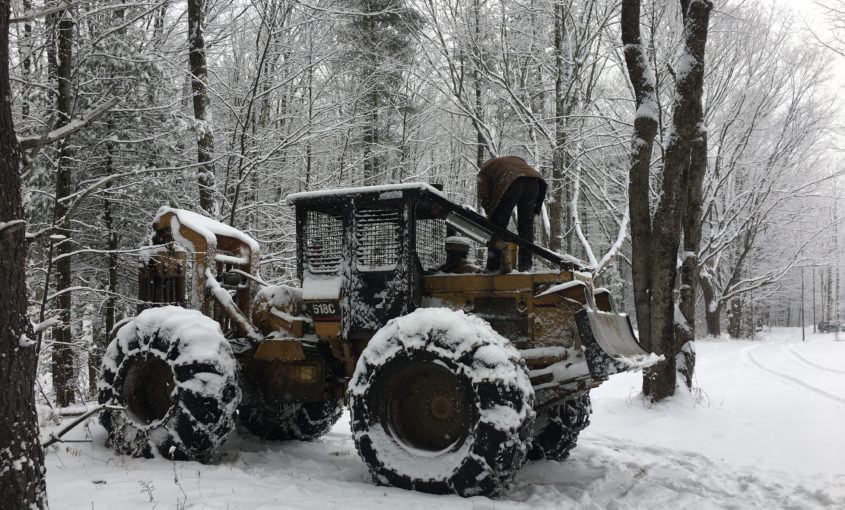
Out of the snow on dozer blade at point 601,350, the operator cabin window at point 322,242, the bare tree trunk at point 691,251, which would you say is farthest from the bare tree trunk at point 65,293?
the bare tree trunk at point 691,251

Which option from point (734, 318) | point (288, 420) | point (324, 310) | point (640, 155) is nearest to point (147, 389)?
point (288, 420)

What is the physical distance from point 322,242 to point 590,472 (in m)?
3.02

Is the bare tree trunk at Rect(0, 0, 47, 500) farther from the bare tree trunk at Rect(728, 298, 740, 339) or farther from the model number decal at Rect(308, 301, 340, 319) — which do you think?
the bare tree trunk at Rect(728, 298, 740, 339)

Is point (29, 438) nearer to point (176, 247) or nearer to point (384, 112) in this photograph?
point (176, 247)

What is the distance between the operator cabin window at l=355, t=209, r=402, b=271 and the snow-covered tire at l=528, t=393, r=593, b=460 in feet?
6.83

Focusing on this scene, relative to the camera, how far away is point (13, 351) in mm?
3156


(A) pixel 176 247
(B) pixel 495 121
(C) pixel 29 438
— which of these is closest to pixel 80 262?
(A) pixel 176 247

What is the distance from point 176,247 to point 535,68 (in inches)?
526

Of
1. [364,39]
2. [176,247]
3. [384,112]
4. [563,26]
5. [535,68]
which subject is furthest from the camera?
[384,112]

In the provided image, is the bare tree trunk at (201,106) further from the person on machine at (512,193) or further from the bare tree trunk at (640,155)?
the bare tree trunk at (640,155)

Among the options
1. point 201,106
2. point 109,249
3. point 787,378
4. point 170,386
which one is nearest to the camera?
point 170,386

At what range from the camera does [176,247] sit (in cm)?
632

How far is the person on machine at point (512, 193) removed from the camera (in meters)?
5.68

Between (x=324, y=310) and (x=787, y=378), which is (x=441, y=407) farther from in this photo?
(x=787, y=378)
